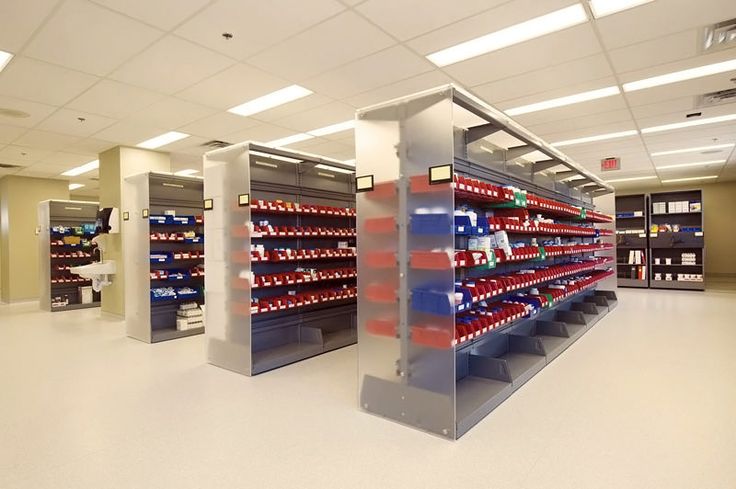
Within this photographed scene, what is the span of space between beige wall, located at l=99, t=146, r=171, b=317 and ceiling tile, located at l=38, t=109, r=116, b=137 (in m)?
1.01

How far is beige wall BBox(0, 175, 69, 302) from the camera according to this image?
10797 millimetres

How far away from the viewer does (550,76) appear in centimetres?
506

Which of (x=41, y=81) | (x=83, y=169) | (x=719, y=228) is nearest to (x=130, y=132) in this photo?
(x=41, y=81)

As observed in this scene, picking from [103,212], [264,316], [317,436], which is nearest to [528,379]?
[317,436]

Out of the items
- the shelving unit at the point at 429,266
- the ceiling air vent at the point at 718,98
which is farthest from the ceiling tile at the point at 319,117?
the ceiling air vent at the point at 718,98

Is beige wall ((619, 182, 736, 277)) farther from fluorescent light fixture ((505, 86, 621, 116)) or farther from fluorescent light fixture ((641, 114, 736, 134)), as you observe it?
fluorescent light fixture ((505, 86, 621, 116))

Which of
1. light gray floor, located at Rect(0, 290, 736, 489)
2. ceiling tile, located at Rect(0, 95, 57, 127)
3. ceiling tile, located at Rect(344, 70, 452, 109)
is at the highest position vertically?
ceiling tile, located at Rect(344, 70, 452, 109)

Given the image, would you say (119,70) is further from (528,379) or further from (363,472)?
(528,379)

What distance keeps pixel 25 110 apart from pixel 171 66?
306 centimetres

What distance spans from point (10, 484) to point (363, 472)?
2.11 meters

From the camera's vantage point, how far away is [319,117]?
661cm

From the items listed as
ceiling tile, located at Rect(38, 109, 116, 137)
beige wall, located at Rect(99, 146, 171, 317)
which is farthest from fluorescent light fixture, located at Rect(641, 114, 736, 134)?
beige wall, located at Rect(99, 146, 171, 317)

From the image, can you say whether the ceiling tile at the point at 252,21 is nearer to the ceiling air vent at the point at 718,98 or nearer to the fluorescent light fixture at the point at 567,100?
the fluorescent light fixture at the point at 567,100

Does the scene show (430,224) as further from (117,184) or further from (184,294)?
(117,184)
